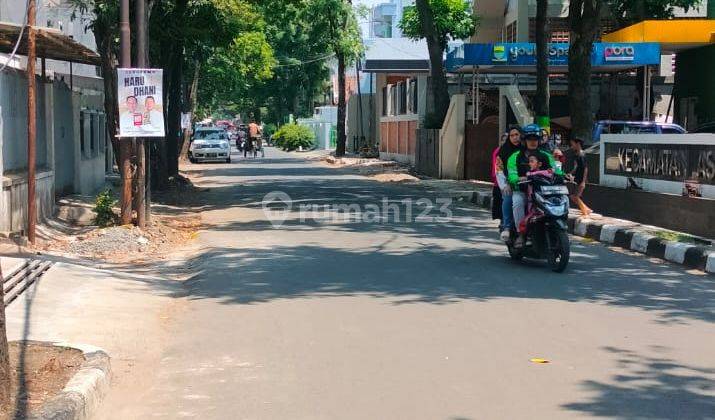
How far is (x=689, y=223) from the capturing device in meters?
13.3

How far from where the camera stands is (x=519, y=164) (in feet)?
36.4

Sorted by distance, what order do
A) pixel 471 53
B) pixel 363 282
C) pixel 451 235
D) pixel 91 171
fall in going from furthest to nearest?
pixel 471 53 → pixel 91 171 → pixel 451 235 → pixel 363 282

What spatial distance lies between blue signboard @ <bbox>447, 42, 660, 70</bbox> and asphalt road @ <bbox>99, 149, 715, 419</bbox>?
13.4 m

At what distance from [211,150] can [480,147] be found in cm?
1966

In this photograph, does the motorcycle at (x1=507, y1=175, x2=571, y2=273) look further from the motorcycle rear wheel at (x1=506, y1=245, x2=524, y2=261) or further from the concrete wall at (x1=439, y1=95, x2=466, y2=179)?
the concrete wall at (x1=439, y1=95, x2=466, y2=179)

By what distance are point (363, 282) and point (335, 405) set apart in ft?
14.9

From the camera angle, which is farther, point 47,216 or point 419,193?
point 419,193

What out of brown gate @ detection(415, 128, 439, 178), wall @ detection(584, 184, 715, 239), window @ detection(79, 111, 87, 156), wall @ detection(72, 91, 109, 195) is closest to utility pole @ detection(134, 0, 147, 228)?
wall @ detection(72, 91, 109, 195)

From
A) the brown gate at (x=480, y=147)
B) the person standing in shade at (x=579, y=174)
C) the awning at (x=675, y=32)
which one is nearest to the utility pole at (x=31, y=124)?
the person standing in shade at (x=579, y=174)

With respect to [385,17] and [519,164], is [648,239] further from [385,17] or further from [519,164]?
[385,17]

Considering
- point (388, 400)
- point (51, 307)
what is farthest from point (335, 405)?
point (51, 307)

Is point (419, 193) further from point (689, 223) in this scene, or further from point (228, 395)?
point (228, 395)

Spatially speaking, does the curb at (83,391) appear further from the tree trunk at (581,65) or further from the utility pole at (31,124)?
the tree trunk at (581,65)

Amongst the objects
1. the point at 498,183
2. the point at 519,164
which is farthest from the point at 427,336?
the point at 498,183
